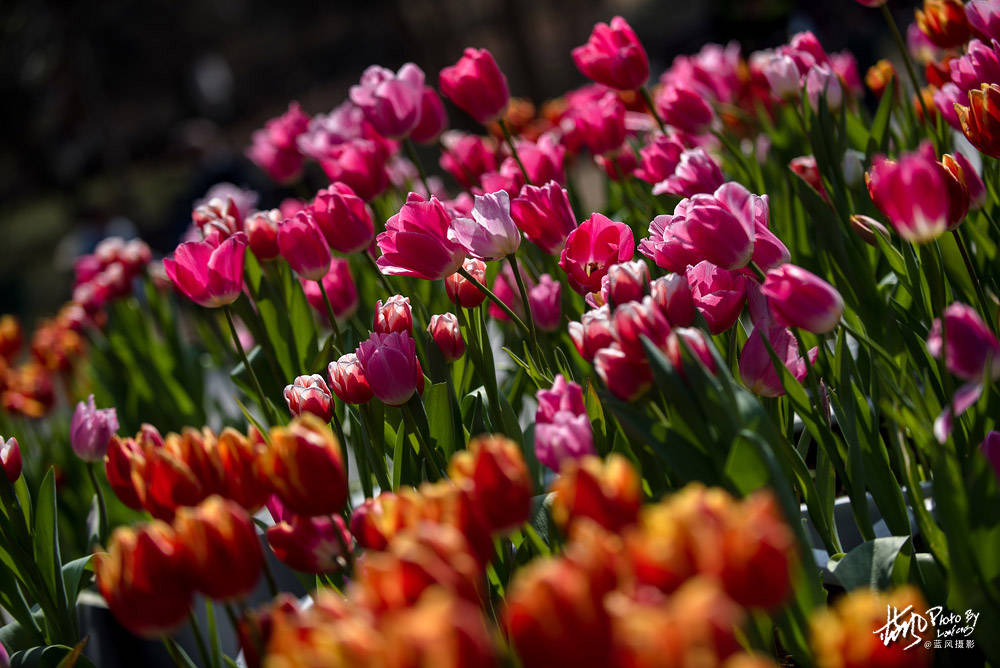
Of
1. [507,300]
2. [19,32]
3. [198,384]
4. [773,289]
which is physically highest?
[19,32]

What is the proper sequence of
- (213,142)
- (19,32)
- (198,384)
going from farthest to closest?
(19,32) < (213,142) < (198,384)

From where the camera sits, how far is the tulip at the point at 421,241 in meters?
1.00

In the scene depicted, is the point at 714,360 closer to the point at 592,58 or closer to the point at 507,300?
the point at 507,300

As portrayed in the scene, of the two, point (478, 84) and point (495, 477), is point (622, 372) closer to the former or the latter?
point (495, 477)

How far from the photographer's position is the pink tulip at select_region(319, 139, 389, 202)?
136 centimetres

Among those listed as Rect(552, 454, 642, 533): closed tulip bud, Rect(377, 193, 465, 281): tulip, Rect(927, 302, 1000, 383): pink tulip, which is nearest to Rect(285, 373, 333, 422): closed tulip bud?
Rect(377, 193, 465, 281): tulip

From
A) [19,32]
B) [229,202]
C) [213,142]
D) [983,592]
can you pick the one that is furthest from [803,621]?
[19,32]

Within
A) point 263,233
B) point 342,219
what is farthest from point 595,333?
point 263,233

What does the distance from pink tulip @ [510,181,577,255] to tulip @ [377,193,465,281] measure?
106 mm

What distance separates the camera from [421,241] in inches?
39.3

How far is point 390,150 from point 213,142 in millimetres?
3840

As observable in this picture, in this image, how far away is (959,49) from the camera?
1476 millimetres

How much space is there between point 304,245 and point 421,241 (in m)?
0.26

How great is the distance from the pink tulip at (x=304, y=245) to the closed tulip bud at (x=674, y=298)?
54 cm
